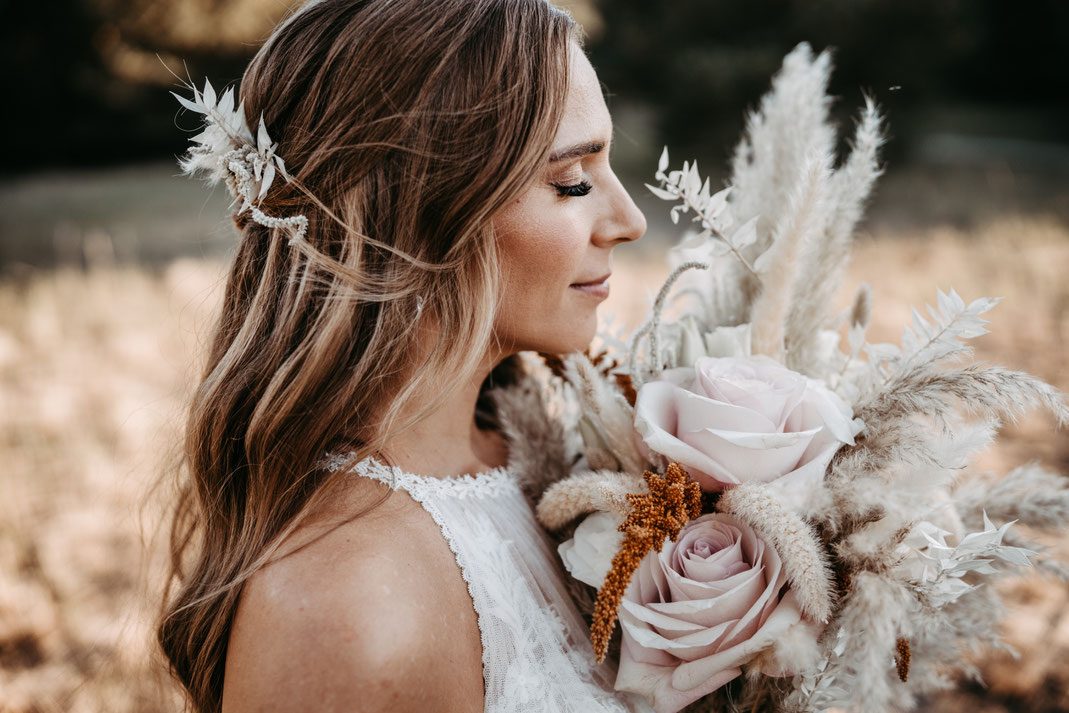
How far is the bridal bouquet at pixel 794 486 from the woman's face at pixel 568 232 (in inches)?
4.6

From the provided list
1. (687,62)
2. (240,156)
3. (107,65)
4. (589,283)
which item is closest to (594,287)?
(589,283)

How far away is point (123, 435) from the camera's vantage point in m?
4.07

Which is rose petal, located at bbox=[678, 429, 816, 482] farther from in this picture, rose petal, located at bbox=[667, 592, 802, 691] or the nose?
the nose

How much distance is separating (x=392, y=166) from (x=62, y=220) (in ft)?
40.4

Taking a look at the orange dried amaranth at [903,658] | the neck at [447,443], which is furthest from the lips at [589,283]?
the orange dried amaranth at [903,658]

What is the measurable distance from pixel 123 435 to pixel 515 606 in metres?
3.42

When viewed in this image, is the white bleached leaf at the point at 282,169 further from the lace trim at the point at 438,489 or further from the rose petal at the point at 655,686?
the rose petal at the point at 655,686

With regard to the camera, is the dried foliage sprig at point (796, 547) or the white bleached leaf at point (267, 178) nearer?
the dried foliage sprig at point (796, 547)

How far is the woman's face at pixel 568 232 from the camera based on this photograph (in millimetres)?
1481

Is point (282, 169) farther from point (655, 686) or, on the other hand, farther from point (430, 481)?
point (655, 686)

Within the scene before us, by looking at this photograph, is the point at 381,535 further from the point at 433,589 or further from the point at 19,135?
the point at 19,135

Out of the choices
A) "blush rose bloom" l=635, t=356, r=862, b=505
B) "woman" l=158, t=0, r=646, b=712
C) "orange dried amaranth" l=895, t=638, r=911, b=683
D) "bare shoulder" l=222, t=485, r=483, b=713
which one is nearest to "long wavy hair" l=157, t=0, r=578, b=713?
"woman" l=158, t=0, r=646, b=712

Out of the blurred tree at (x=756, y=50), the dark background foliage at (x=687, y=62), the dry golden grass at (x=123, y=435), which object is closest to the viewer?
the dry golden grass at (x=123, y=435)

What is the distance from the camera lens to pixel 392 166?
1.42 m
